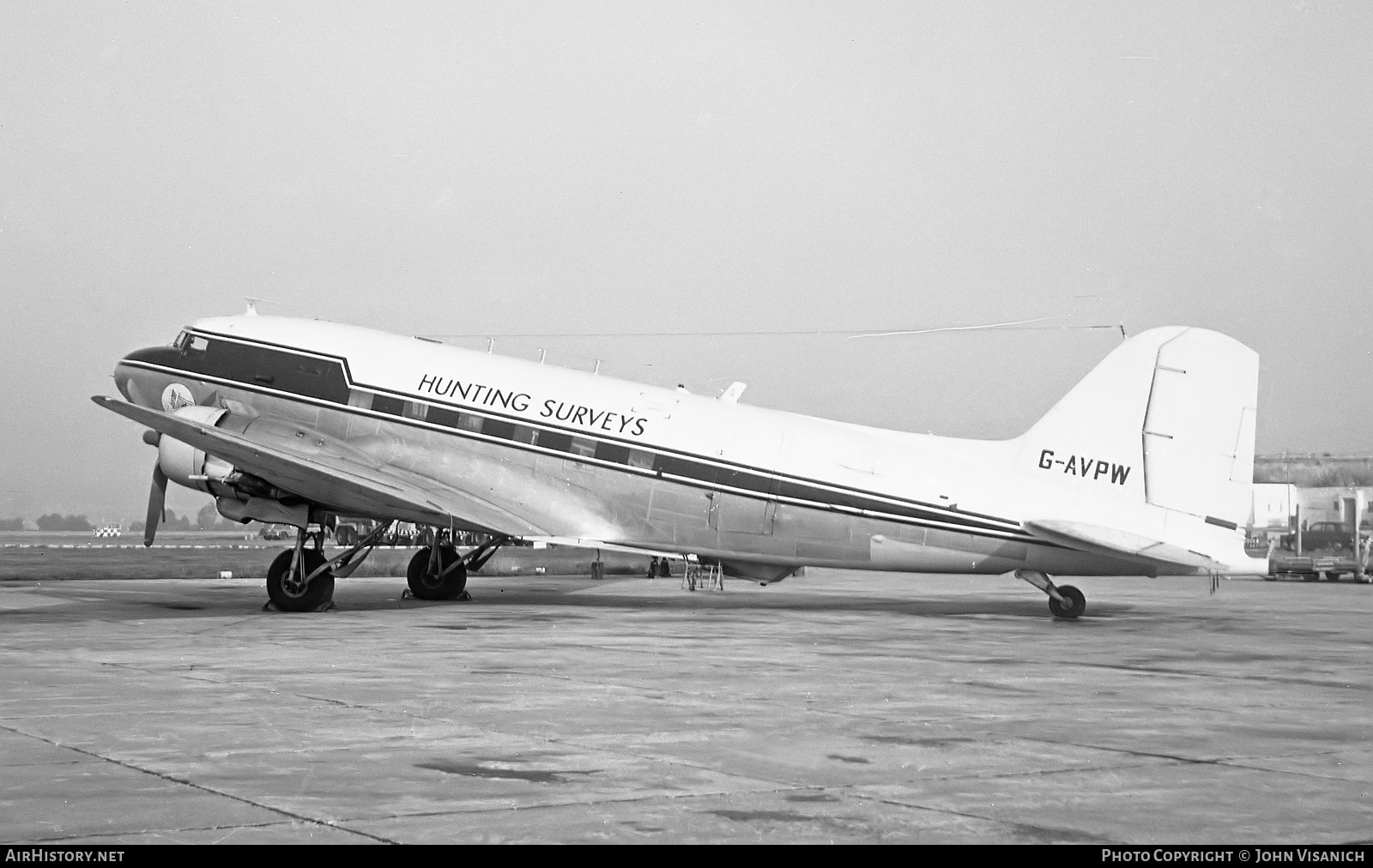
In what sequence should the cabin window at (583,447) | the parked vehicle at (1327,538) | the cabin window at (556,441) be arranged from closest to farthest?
the cabin window at (583,447) < the cabin window at (556,441) < the parked vehicle at (1327,538)

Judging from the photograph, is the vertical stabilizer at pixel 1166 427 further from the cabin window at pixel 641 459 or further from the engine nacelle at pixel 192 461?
the engine nacelle at pixel 192 461

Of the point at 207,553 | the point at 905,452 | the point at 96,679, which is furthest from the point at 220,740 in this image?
the point at 207,553

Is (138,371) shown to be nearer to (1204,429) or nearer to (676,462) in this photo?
(676,462)

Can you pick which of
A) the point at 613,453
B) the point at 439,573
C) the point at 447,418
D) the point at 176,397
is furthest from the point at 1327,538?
the point at 176,397

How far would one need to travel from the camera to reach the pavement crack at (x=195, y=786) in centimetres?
605

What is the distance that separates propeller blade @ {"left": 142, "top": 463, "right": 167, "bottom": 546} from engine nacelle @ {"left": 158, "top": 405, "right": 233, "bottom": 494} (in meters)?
0.32

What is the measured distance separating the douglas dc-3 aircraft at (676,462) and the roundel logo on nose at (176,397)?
0.10ft

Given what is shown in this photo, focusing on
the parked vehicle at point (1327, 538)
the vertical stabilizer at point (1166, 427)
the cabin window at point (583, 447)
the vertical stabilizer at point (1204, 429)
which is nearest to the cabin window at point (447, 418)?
the cabin window at point (583, 447)

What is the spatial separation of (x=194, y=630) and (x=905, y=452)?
406 inches

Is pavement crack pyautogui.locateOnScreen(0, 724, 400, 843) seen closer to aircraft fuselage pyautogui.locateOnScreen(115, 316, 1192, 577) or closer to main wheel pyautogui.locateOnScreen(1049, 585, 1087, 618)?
aircraft fuselage pyautogui.locateOnScreen(115, 316, 1192, 577)

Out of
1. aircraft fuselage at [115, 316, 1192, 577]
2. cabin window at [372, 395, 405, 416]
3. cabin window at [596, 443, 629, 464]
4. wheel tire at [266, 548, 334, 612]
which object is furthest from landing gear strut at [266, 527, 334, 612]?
Answer: cabin window at [596, 443, 629, 464]

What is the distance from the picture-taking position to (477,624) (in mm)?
18688

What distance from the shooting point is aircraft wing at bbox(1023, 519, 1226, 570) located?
60.7 feet

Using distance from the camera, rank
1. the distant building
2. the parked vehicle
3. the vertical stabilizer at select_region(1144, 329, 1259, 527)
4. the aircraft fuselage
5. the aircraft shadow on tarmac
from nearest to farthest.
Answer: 1. the vertical stabilizer at select_region(1144, 329, 1259, 527)
2. the aircraft fuselage
3. the aircraft shadow on tarmac
4. the parked vehicle
5. the distant building
